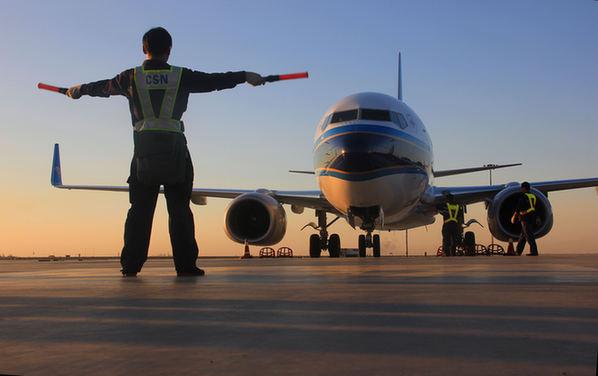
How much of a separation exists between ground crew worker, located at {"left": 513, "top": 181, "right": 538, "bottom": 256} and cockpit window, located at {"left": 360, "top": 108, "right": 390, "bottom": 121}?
3.41 meters

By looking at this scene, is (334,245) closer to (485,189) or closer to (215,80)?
(485,189)

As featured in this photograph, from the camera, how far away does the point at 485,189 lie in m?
18.1

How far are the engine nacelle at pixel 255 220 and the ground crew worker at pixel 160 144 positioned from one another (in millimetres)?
9580

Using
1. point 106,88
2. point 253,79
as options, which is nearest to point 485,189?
point 253,79

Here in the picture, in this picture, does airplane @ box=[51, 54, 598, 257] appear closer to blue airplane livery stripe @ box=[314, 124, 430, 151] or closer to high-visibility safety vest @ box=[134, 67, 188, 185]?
blue airplane livery stripe @ box=[314, 124, 430, 151]

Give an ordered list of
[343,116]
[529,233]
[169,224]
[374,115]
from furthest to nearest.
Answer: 1. [529,233]
2. [343,116]
3. [374,115]
4. [169,224]

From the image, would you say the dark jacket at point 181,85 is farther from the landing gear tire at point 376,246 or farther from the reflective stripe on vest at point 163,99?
the landing gear tire at point 376,246

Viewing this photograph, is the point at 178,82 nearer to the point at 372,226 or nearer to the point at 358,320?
the point at 358,320

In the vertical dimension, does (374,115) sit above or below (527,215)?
above

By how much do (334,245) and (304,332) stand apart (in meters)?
17.1

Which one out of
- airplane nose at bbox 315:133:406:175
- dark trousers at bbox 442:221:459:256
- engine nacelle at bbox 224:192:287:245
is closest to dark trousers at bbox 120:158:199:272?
airplane nose at bbox 315:133:406:175

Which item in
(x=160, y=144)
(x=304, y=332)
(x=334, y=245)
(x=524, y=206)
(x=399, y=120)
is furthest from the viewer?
(x=334, y=245)

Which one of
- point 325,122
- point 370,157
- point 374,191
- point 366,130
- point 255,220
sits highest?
point 325,122

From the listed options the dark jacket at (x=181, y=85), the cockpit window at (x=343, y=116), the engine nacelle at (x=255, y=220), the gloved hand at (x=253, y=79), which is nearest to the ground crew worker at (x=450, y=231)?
the engine nacelle at (x=255, y=220)
